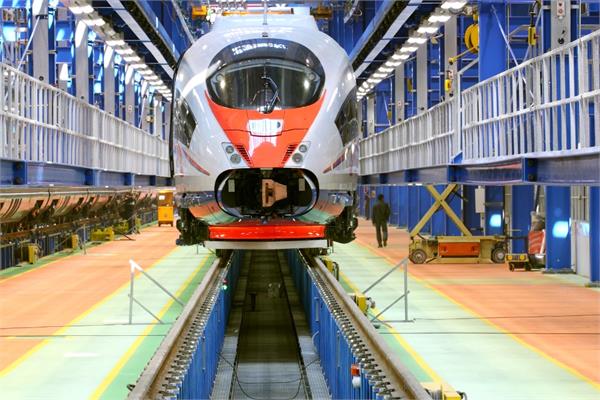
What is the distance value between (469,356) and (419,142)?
12.8 m

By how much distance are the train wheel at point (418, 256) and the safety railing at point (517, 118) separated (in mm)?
2156

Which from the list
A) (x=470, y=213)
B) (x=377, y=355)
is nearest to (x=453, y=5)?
(x=470, y=213)

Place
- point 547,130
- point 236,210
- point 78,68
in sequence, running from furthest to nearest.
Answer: point 78,68 < point 236,210 < point 547,130

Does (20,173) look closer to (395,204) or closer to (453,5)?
(453,5)

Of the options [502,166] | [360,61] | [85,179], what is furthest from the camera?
[360,61]

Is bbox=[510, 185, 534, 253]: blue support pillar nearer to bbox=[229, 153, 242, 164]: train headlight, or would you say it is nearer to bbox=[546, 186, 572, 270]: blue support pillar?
bbox=[546, 186, 572, 270]: blue support pillar

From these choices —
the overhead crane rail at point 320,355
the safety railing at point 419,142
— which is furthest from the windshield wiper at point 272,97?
the safety railing at point 419,142

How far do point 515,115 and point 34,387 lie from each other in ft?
26.9

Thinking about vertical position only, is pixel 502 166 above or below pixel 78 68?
below

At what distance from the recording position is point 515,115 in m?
15.5

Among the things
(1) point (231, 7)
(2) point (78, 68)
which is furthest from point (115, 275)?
(1) point (231, 7)

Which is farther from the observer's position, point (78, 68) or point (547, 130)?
point (78, 68)

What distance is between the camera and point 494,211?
30156 mm

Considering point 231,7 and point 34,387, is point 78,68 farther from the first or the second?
point 34,387
